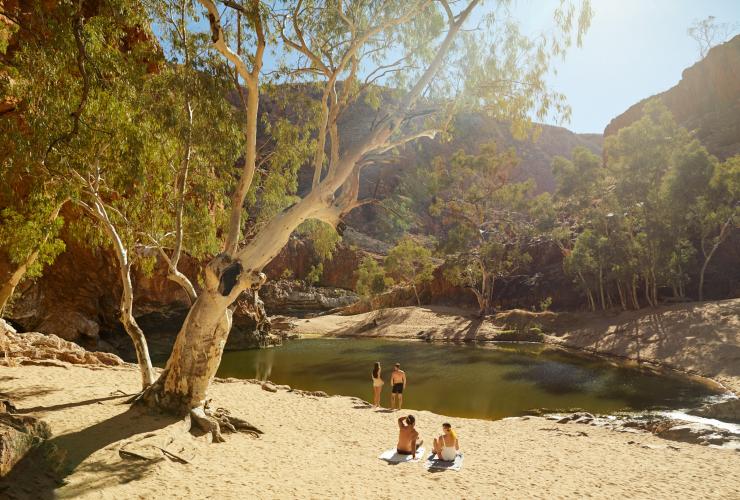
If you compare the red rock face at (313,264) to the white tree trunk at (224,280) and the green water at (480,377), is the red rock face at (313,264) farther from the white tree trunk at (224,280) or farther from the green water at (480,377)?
the white tree trunk at (224,280)

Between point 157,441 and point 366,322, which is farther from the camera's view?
point 366,322

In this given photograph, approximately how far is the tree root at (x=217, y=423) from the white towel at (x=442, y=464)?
329 cm

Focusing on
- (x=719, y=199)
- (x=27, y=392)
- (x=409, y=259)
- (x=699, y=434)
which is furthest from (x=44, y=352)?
(x=719, y=199)

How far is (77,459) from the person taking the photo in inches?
253

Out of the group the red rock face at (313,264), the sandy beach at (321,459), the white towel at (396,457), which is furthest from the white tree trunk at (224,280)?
the red rock face at (313,264)

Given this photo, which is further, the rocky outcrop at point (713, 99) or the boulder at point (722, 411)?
the rocky outcrop at point (713, 99)

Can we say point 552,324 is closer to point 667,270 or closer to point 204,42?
point 667,270

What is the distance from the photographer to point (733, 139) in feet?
154

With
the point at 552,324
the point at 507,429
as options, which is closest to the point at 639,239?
the point at 552,324

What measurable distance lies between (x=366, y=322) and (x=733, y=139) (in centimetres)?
3962

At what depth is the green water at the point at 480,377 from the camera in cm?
1602

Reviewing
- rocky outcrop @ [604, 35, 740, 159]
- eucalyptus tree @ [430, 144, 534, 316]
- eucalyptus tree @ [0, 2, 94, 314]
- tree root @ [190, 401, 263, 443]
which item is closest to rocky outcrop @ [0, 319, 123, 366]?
eucalyptus tree @ [0, 2, 94, 314]

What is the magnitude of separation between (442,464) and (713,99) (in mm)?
65068

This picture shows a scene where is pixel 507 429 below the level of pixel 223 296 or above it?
below
